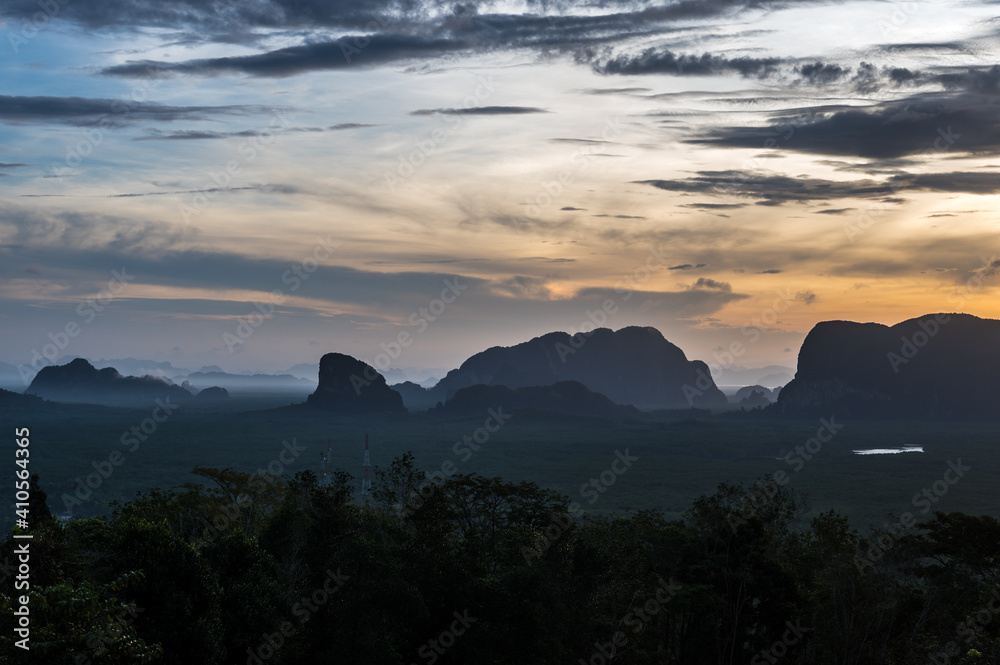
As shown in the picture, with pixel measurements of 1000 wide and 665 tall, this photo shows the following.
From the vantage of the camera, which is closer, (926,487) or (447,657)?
(447,657)

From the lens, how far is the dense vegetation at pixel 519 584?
25.5m

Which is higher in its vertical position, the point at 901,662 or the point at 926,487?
the point at 901,662

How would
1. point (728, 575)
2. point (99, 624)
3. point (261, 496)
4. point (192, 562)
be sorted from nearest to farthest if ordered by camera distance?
point (99, 624) < point (192, 562) < point (728, 575) < point (261, 496)

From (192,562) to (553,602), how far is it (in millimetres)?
13794

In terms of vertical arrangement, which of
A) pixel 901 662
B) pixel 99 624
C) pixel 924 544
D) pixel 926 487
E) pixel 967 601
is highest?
pixel 99 624

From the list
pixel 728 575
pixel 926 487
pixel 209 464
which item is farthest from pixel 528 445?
pixel 728 575

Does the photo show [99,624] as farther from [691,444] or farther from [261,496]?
[691,444]

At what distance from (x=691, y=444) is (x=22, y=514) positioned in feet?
621

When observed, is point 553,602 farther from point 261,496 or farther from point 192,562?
point 261,496

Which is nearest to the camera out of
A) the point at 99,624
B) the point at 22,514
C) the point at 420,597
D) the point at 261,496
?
the point at 99,624

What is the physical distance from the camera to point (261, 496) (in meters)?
50.3

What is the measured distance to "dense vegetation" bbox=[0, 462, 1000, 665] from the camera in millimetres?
25547

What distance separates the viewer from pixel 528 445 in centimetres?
19500

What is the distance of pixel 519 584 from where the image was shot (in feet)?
96.4
